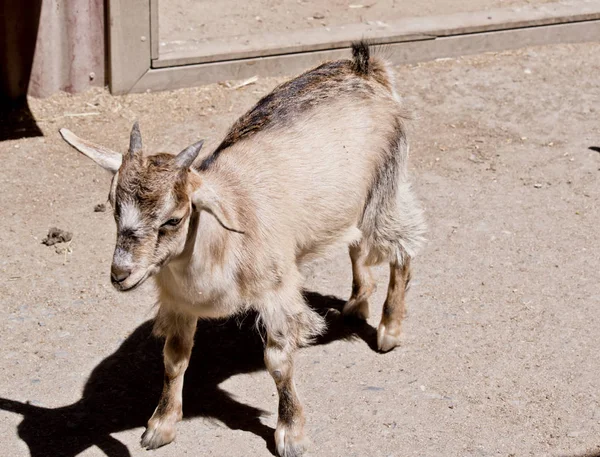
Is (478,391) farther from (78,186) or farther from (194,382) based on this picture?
(78,186)

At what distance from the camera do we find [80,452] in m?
4.88

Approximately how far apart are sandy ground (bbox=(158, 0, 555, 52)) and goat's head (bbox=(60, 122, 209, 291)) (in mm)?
4571

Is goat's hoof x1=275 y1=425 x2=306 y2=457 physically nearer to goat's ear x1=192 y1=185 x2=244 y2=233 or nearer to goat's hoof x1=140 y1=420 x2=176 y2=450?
goat's hoof x1=140 y1=420 x2=176 y2=450

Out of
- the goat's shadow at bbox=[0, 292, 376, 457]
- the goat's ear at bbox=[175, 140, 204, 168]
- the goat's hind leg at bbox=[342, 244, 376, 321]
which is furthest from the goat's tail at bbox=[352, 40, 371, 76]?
the goat's ear at bbox=[175, 140, 204, 168]

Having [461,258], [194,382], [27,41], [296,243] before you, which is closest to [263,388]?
[194,382]

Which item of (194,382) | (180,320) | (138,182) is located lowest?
(194,382)

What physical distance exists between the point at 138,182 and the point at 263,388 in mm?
1829

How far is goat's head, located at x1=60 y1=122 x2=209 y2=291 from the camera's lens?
4016 mm

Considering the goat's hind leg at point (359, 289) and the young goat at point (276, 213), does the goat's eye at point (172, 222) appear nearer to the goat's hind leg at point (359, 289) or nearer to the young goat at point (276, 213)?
the young goat at point (276, 213)

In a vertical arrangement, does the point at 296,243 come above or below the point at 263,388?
above

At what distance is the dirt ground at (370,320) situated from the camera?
16.7ft

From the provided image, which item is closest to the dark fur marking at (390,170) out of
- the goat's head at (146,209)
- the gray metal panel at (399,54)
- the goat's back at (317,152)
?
the goat's back at (317,152)

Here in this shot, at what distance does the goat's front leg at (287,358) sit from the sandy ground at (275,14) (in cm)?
419

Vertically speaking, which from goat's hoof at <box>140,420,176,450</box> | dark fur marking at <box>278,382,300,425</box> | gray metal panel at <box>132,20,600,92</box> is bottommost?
goat's hoof at <box>140,420,176,450</box>
